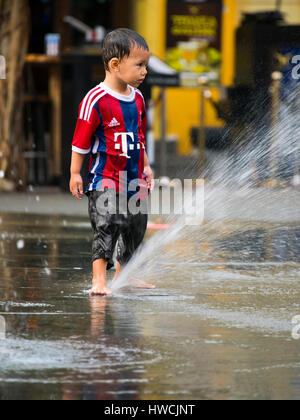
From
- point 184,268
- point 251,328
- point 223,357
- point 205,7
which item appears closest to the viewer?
point 223,357

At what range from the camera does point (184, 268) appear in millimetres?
7820

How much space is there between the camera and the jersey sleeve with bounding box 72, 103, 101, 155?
255 inches

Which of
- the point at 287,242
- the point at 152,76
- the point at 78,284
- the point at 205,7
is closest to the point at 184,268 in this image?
the point at 78,284

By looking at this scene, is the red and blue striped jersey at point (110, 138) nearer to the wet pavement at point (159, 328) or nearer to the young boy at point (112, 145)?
the young boy at point (112, 145)

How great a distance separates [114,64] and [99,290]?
1365 millimetres

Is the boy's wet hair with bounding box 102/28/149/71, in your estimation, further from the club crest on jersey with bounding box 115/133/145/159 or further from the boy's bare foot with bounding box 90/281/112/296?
the boy's bare foot with bounding box 90/281/112/296

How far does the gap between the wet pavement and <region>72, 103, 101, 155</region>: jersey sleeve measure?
898 mm

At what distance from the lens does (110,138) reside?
6.52m

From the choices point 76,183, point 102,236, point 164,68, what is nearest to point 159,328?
point 102,236

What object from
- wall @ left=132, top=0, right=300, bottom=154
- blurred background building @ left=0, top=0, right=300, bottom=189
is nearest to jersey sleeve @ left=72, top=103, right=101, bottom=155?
blurred background building @ left=0, top=0, right=300, bottom=189

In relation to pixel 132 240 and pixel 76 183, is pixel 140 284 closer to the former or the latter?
pixel 132 240
